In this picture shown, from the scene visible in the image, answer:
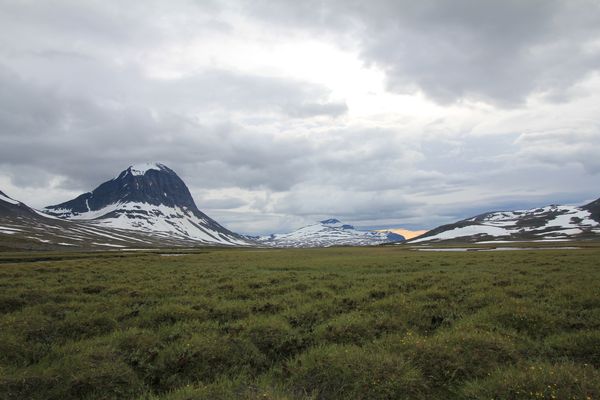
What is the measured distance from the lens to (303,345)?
37.8 ft

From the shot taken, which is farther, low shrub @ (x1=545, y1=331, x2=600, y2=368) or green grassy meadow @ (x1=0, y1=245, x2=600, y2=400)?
low shrub @ (x1=545, y1=331, x2=600, y2=368)

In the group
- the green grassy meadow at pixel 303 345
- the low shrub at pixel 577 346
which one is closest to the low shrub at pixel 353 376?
the green grassy meadow at pixel 303 345

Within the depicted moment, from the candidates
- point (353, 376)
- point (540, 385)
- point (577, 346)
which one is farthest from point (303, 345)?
point (577, 346)

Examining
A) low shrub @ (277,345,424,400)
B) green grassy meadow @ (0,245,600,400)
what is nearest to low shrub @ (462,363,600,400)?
green grassy meadow @ (0,245,600,400)

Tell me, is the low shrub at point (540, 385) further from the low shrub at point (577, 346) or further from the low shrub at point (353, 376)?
the low shrub at point (577, 346)

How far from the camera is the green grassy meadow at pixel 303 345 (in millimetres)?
8219

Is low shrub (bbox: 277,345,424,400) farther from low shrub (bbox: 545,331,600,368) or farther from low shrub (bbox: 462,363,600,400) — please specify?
low shrub (bbox: 545,331,600,368)

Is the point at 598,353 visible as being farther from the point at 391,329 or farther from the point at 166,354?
the point at 166,354

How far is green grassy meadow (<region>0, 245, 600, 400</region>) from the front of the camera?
8.22m

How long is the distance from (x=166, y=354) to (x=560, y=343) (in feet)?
39.9

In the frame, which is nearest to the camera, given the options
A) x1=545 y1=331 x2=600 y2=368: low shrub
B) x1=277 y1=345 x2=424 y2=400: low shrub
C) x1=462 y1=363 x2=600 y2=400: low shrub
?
x1=462 y1=363 x2=600 y2=400: low shrub

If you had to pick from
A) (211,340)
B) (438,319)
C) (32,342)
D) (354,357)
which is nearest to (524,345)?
(438,319)

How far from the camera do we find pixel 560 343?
11.0 metres

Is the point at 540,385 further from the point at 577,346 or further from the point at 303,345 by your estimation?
the point at 303,345
